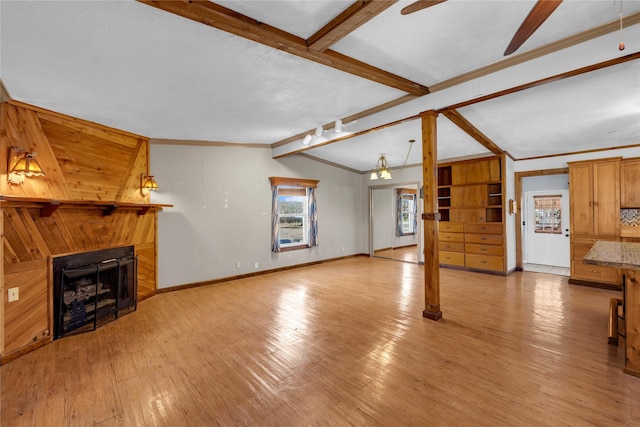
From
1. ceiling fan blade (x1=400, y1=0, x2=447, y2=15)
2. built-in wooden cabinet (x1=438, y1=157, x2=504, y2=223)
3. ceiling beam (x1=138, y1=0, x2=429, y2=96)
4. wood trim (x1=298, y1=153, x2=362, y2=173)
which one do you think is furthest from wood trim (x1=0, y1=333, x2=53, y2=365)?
built-in wooden cabinet (x1=438, y1=157, x2=504, y2=223)

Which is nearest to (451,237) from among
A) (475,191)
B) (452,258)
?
(452,258)

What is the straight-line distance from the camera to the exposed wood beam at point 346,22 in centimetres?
189

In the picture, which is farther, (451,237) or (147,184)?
(451,237)

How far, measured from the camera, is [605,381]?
7.53ft

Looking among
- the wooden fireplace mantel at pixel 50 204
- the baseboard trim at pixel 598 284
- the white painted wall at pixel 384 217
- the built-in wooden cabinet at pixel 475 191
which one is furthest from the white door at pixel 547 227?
the wooden fireplace mantel at pixel 50 204

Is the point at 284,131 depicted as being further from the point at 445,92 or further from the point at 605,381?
the point at 605,381

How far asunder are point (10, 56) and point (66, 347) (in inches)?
111

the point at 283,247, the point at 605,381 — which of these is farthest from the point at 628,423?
the point at 283,247

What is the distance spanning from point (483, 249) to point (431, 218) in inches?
136

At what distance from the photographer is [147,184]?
4.68 m

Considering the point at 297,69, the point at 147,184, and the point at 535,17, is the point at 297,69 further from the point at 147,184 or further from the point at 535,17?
the point at 147,184

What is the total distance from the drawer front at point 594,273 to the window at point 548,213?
166 cm

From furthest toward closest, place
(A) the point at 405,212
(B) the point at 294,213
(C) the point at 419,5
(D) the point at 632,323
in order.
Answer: (A) the point at 405,212 → (B) the point at 294,213 → (D) the point at 632,323 → (C) the point at 419,5

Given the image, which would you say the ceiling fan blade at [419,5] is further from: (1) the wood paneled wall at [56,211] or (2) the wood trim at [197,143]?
(2) the wood trim at [197,143]
